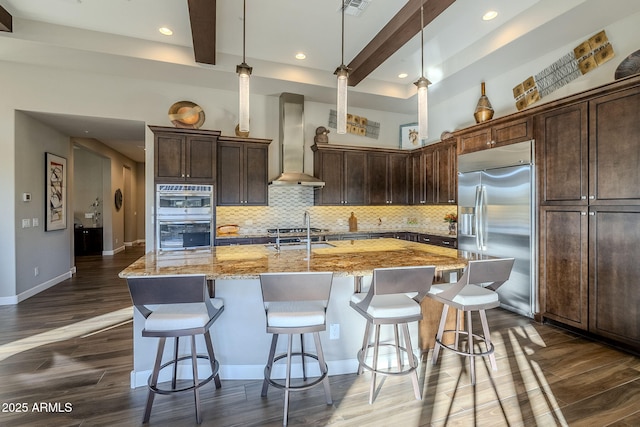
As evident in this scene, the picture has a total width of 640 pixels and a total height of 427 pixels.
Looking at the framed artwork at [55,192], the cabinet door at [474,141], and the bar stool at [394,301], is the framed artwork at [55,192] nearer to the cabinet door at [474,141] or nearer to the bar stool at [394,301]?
the bar stool at [394,301]

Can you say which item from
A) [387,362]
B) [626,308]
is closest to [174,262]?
[387,362]

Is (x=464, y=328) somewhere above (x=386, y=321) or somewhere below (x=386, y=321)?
below

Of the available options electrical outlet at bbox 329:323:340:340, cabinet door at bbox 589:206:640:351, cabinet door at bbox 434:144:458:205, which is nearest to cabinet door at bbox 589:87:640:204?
A: cabinet door at bbox 589:206:640:351

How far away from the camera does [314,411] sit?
6.43 feet

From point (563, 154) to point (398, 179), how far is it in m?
2.82

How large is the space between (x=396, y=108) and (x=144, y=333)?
217 inches

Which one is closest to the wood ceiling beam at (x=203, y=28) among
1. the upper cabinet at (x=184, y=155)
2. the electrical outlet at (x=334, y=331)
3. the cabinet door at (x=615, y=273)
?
the upper cabinet at (x=184, y=155)

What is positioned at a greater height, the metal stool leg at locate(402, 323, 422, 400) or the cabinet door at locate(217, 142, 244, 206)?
the cabinet door at locate(217, 142, 244, 206)

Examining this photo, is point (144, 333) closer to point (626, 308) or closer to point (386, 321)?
point (386, 321)

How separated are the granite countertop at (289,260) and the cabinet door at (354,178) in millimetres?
2507

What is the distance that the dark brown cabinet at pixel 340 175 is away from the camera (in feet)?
17.5

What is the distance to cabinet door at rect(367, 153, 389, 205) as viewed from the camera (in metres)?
5.61

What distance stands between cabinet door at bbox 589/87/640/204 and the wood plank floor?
1482 mm

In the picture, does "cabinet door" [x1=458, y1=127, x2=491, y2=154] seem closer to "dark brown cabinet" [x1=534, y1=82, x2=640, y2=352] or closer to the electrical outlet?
"dark brown cabinet" [x1=534, y1=82, x2=640, y2=352]
